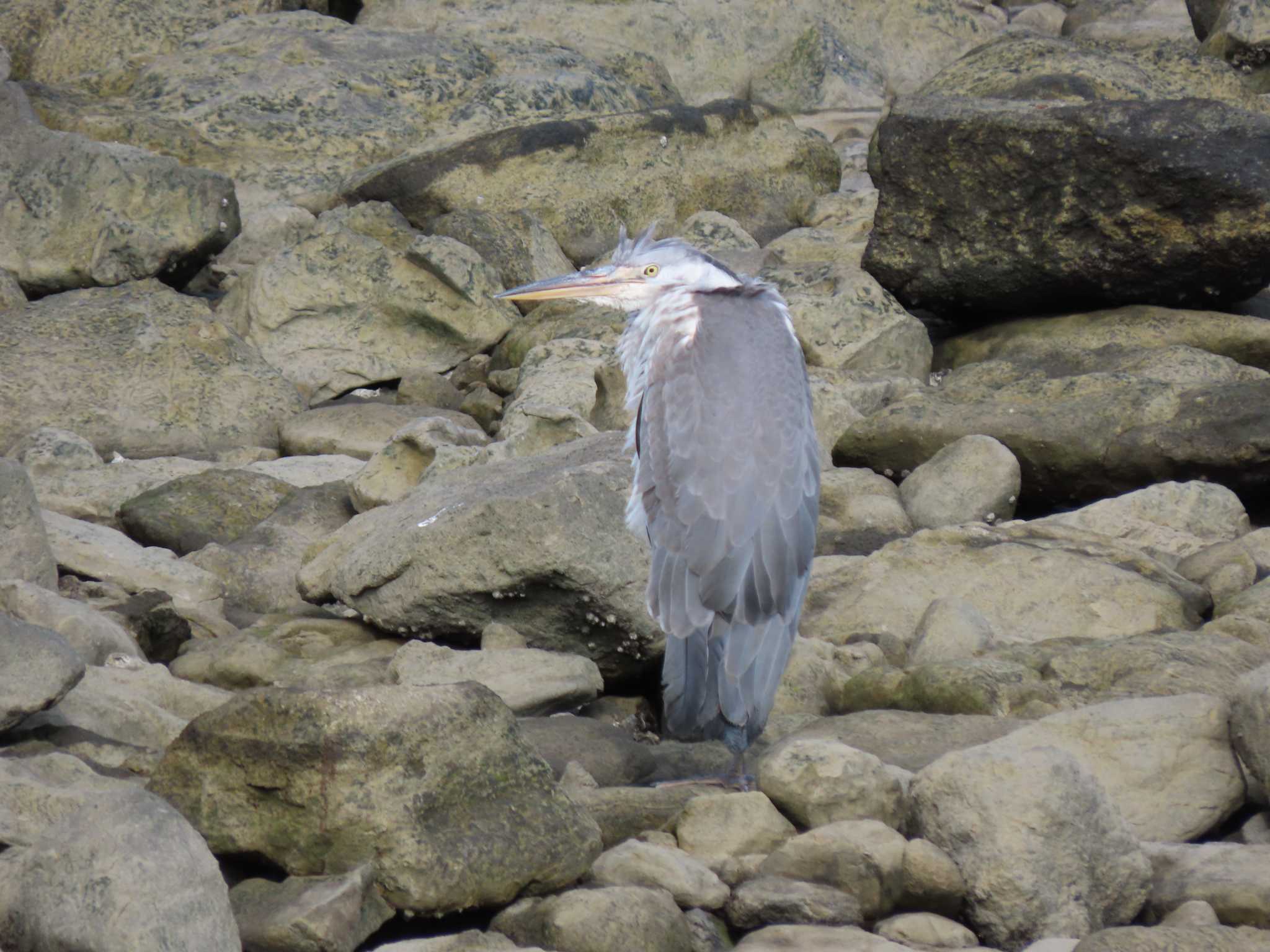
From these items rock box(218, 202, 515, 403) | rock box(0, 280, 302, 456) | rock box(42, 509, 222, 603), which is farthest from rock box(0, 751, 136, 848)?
rock box(218, 202, 515, 403)

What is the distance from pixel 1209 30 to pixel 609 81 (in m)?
5.73

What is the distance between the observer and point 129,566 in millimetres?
6680

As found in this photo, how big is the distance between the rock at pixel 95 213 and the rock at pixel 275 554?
350 centimetres

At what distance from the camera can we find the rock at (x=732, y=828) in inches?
159

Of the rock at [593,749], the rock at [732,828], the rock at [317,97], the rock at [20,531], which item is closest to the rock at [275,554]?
the rock at [20,531]

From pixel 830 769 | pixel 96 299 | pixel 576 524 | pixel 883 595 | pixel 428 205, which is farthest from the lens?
Answer: pixel 428 205

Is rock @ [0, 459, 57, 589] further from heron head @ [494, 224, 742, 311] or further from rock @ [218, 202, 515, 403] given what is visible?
rock @ [218, 202, 515, 403]

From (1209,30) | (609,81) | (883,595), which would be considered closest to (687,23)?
(609,81)

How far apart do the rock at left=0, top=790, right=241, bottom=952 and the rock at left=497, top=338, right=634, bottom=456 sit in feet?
14.3

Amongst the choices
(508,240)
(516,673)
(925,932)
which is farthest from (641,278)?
(508,240)

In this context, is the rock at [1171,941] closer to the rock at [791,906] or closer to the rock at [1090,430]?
the rock at [791,906]

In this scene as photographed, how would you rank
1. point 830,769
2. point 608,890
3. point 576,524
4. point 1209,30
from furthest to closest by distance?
1. point 1209,30
2. point 576,524
3. point 830,769
4. point 608,890

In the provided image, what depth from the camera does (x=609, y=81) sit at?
1409 centimetres

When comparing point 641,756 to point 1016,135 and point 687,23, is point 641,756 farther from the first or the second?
point 687,23
